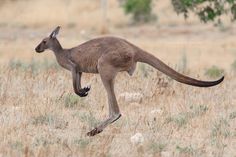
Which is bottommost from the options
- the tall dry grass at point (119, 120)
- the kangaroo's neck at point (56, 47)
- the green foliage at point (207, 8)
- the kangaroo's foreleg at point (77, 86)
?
the tall dry grass at point (119, 120)

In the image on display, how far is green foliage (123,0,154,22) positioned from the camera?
39.7 meters

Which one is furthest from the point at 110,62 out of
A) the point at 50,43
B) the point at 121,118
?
the point at 50,43

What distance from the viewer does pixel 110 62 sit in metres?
8.94

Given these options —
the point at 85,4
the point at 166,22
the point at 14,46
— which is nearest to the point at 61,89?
the point at 14,46

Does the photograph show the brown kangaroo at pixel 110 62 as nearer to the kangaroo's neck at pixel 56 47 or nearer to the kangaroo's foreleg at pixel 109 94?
the kangaroo's foreleg at pixel 109 94

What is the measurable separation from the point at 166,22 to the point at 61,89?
29.9 metres

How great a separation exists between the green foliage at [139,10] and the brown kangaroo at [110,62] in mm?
30115

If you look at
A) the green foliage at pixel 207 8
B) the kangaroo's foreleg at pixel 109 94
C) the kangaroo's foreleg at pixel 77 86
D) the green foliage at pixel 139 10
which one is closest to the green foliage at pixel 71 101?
the kangaroo's foreleg at pixel 77 86

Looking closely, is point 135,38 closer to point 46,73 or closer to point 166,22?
point 166,22

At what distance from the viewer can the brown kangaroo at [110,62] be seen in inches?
352

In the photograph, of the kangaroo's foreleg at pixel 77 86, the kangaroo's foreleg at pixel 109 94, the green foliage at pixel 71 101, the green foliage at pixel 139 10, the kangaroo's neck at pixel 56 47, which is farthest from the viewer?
the green foliage at pixel 139 10

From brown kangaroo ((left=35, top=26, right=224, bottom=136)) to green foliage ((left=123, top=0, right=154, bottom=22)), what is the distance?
30.1m

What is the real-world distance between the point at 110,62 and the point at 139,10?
32.8 meters

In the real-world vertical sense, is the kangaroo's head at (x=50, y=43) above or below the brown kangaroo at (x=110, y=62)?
above
